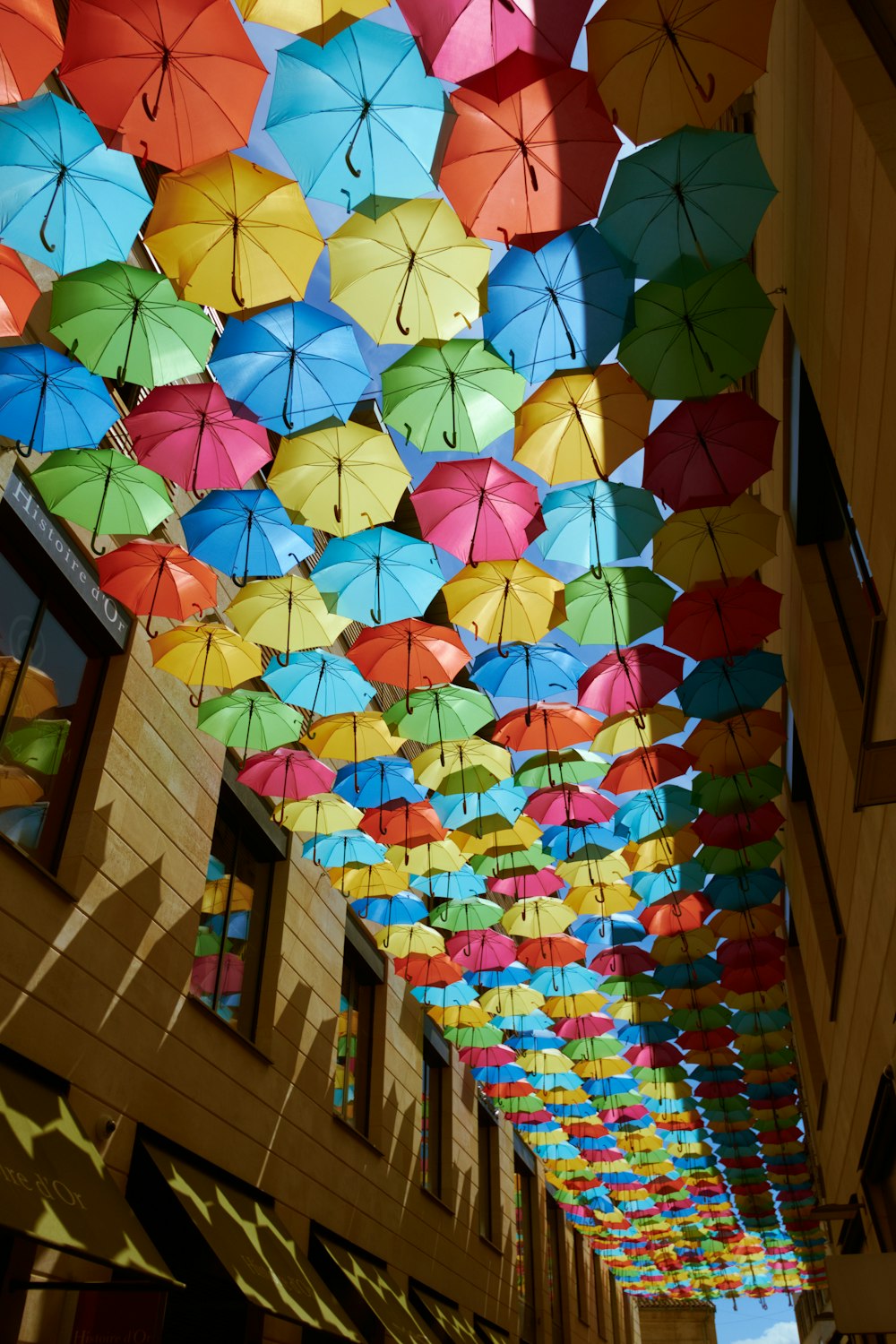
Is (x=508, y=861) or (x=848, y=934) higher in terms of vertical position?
(x=508, y=861)

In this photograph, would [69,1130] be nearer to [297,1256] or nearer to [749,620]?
[297,1256]

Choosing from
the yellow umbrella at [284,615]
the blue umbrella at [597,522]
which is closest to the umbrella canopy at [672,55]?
the blue umbrella at [597,522]

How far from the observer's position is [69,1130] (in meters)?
7.34

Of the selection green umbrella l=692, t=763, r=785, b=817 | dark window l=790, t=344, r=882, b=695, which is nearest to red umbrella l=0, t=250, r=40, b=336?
dark window l=790, t=344, r=882, b=695

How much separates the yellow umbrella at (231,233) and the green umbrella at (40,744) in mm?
3724

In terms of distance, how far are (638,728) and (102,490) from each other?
5.66m

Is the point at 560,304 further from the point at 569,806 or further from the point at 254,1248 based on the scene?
the point at 254,1248

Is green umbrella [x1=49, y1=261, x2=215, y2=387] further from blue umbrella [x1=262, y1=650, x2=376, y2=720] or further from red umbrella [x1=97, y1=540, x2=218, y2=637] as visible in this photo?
blue umbrella [x1=262, y1=650, x2=376, y2=720]

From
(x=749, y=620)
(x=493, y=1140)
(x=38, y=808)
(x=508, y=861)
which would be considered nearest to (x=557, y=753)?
(x=508, y=861)

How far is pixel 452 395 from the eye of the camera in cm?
704

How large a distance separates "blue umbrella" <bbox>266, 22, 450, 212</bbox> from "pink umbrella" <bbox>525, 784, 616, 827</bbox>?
696 centimetres

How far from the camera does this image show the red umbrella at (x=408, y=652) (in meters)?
9.22

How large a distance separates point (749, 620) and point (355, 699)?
3.92 metres

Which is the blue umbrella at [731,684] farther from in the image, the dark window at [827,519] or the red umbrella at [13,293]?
the red umbrella at [13,293]
